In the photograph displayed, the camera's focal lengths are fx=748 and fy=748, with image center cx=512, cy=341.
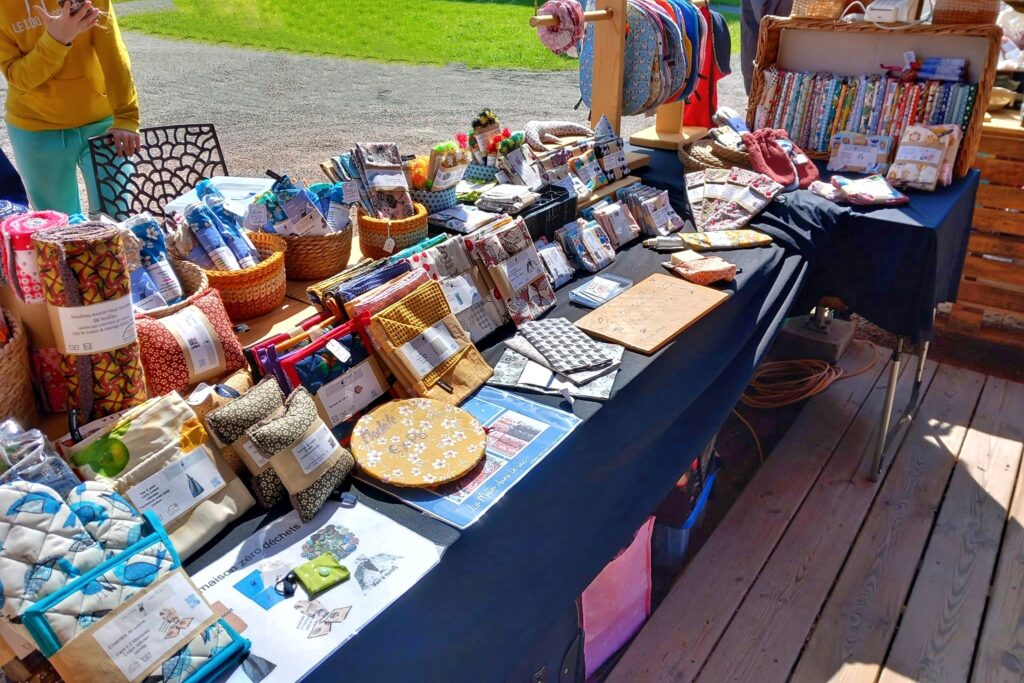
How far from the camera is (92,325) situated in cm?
122

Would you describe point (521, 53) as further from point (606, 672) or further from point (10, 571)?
point (10, 571)

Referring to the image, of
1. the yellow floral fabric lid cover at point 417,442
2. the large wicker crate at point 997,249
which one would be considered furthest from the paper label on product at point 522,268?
the large wicker crate at point 997,249

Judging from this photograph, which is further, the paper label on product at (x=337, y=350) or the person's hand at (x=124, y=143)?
the person's hand at (x=124, y=143)

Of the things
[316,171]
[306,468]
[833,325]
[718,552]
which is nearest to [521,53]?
[316,171]

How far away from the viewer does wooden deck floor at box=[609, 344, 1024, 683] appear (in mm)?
2057

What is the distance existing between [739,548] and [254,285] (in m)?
1.72

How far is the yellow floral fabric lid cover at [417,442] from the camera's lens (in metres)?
1.34

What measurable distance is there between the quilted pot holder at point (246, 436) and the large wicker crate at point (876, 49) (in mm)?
2687

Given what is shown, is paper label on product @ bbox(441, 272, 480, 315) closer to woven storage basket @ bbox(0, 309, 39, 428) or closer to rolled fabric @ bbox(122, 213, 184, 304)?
rolled fabric @ bbox(122, 213, 184, 304)

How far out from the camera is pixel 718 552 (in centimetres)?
241

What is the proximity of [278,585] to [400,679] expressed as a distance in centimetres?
24

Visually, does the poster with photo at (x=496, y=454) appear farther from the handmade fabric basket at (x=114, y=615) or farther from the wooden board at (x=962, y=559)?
the wooden board at (x=962, y=559)

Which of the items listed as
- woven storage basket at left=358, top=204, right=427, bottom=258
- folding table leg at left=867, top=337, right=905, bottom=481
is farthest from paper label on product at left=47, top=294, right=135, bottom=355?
folding table leg at left=867, top=337, right=905, bottom=481

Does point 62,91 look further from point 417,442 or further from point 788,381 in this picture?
point 788,381
